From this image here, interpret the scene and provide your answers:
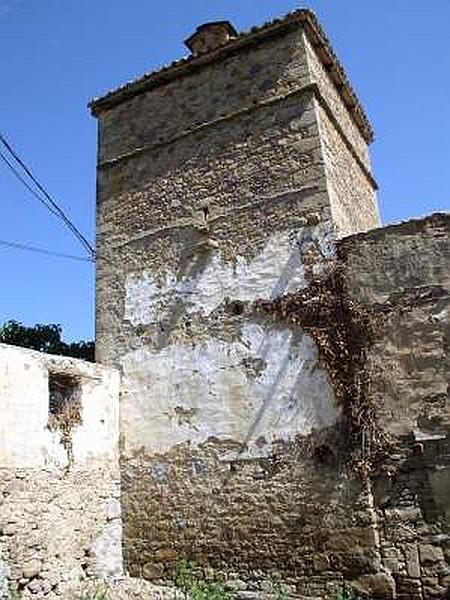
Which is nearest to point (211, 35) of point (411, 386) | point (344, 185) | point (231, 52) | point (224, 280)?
point (231, 52)

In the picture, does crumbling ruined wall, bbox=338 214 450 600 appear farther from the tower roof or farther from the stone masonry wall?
the tower roof

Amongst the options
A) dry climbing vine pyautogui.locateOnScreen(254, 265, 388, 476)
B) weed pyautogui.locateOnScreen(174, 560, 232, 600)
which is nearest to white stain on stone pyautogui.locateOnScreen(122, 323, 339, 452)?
dry climbing vine pyautogui.locateOnScreen(254, 265, 388, 476)

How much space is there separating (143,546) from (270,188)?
5100 mm

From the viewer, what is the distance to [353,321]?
6.96 metres

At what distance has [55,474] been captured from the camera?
272 inches

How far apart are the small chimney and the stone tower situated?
3cm

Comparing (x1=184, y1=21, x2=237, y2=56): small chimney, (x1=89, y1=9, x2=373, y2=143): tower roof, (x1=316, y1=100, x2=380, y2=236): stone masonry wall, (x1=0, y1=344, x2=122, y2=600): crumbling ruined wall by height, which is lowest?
(x1=0, y1=344, x2=122, y2=600): crumbling ruined wall

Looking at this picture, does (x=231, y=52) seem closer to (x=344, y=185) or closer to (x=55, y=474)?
(x=344, y=185)

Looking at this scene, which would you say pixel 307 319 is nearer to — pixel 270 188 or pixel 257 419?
pixel 257 419

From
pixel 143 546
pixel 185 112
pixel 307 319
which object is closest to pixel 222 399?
pixel 307 319

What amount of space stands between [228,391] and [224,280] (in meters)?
1.53

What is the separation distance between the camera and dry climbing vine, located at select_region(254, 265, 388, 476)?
6574 millimetres

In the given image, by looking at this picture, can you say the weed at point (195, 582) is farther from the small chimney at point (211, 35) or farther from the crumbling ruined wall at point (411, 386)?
the small chimney at point (211, 35)

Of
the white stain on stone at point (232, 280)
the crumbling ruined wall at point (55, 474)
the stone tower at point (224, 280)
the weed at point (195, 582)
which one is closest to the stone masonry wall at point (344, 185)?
the stone tower at point (224, 280)
